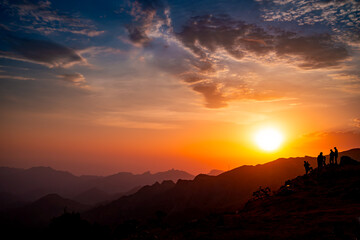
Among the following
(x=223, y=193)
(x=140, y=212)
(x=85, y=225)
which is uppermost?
(x=85, y=225)

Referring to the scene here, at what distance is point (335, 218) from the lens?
2586 centimetres

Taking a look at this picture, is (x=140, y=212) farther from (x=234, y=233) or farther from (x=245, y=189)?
(x=234, y=233)

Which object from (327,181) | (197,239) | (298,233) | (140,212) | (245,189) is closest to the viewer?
(298,233)

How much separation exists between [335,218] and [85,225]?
36820 millimetres

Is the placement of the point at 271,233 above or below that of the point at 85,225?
above

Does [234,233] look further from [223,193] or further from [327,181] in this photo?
[223,193]

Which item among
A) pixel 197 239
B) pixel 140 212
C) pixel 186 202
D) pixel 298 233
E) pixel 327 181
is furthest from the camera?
pixel 140 212

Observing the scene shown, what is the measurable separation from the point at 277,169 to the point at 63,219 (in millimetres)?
127732

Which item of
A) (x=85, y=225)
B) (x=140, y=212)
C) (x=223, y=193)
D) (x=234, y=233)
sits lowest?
(x=140, y=212)

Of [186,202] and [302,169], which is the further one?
[186,202]

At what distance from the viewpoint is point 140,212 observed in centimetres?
16288

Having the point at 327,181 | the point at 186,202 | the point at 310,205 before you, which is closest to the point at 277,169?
the point at 186,202

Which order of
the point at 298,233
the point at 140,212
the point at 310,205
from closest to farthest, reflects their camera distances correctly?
1. the point at 298,233
2. the point at 310,205
3. the point at 140,212

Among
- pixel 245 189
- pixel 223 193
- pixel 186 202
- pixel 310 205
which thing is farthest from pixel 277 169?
pixel 310 205
